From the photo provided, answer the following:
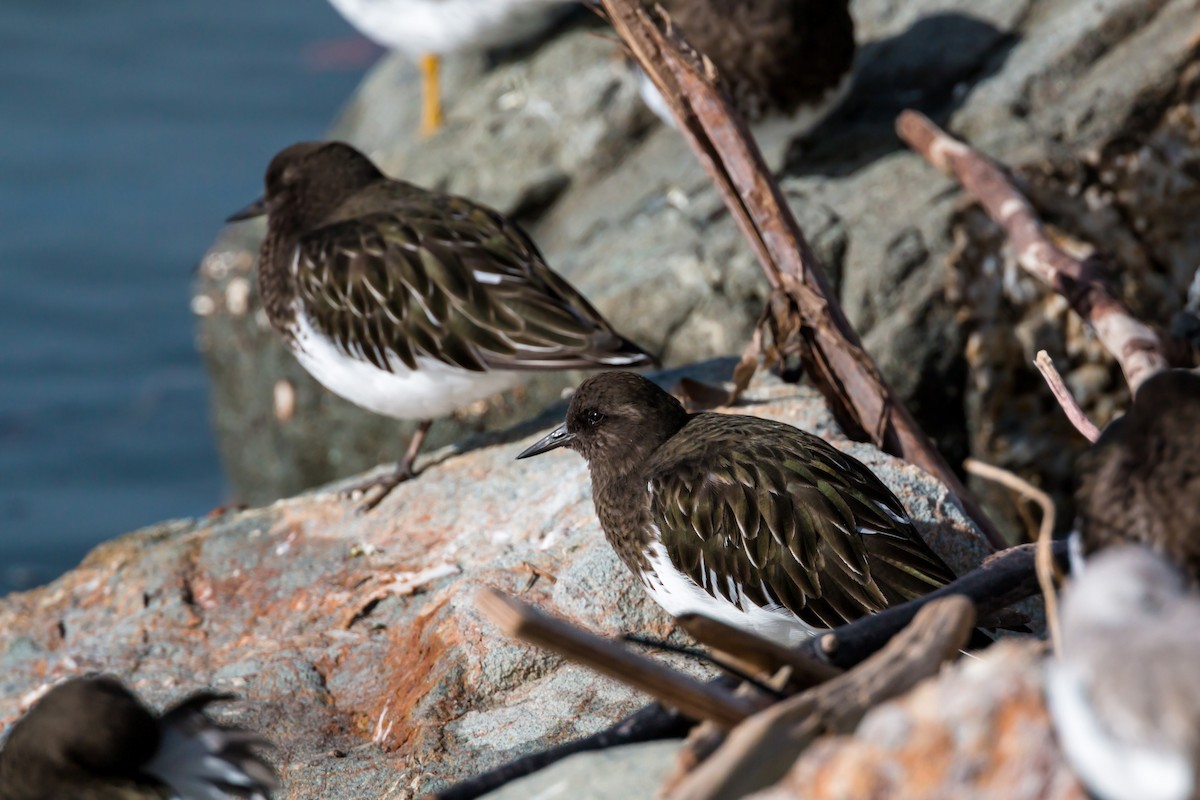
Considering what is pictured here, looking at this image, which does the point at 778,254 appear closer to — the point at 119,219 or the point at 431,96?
the point at 431,96

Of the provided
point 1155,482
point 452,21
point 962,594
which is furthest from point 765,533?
point 452,21

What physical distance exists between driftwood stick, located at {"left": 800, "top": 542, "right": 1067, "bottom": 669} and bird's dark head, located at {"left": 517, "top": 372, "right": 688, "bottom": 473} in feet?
3.51

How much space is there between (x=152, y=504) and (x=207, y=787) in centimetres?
550

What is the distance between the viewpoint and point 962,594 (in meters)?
2.56

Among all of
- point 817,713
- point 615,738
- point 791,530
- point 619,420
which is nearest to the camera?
point 817,713

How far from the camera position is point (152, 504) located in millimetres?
7754

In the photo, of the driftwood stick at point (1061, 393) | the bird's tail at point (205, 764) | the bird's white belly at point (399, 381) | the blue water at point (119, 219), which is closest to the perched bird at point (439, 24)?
the blue water at point (119, 219)

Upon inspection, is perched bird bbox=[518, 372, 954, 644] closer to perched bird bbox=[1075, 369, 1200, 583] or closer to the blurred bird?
perched bird bbox=[1075, 369, 1200, 583]

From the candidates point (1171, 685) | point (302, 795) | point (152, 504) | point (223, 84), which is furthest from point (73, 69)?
point (1171, 685)

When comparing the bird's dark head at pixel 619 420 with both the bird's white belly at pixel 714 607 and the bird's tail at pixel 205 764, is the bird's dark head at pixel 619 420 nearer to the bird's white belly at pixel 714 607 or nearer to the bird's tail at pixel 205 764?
the bird's white belly at pixel 714 607

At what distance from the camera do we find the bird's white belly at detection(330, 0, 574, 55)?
A: 7.08 m

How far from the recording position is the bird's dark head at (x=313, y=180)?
4926mm

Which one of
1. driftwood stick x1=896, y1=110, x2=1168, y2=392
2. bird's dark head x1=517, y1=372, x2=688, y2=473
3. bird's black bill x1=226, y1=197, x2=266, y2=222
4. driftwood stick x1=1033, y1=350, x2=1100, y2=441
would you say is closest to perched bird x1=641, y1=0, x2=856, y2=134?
driftwood stick x1=896, y1=110, x2=1168, y2=392

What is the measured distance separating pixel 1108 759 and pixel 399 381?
10.2 feet
